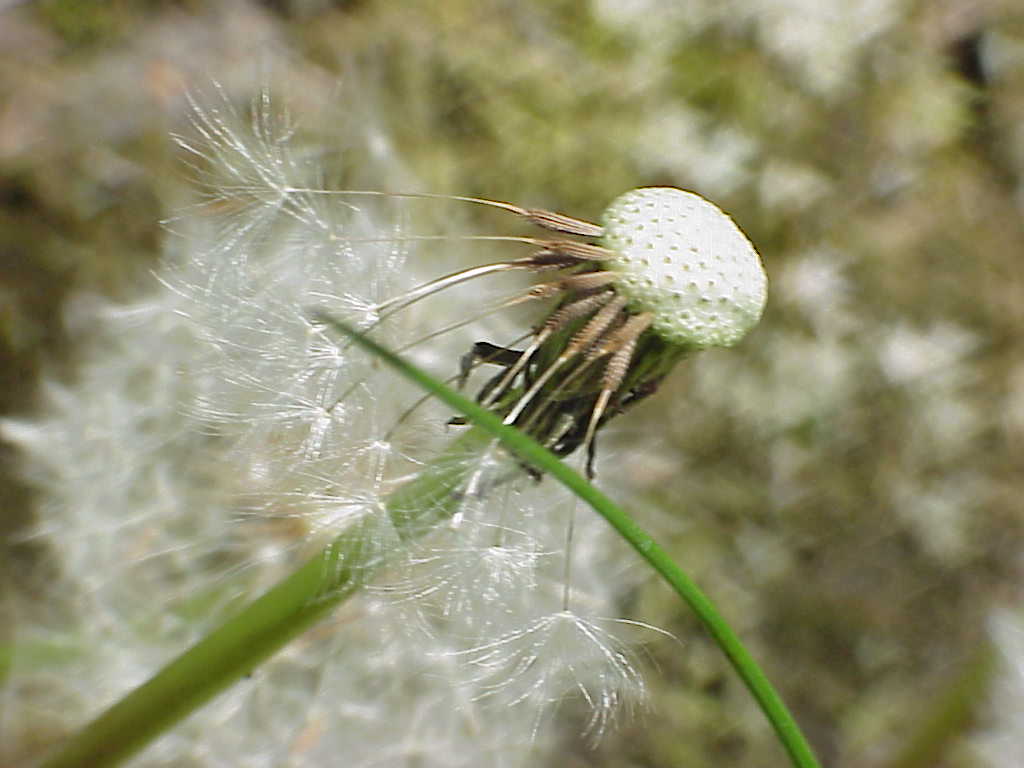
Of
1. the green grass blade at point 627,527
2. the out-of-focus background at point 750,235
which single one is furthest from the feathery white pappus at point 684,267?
the out-of-focus background at point 750,235

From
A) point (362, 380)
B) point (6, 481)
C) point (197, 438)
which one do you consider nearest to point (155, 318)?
point (197, 438)

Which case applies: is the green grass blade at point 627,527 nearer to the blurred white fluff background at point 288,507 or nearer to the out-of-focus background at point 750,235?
the blurred white fluff background at point 288,507

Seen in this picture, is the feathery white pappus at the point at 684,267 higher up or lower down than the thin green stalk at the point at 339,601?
higher up

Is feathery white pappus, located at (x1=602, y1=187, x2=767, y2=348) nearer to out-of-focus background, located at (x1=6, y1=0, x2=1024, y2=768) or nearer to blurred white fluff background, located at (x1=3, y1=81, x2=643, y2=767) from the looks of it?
blurred white fluff background, located at (x1=3, y1=81, x2=643, y2=767)

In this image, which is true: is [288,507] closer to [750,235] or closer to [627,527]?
[627,527]

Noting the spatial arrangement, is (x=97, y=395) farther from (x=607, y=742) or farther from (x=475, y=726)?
(x=607, y=742)

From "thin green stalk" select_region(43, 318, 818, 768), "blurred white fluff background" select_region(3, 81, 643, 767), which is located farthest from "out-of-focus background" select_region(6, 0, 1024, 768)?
"thin green stalk" select_region(43, 318, 818, 768)
